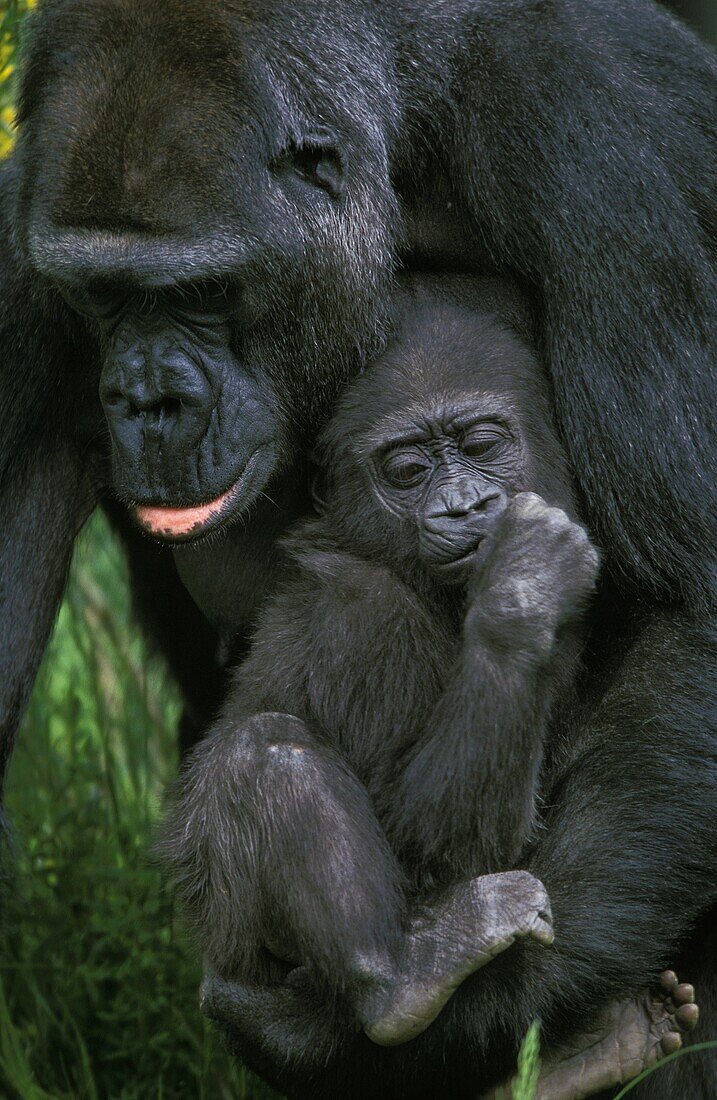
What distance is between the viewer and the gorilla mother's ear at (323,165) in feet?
10.8

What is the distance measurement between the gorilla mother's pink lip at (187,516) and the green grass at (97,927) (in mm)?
1114

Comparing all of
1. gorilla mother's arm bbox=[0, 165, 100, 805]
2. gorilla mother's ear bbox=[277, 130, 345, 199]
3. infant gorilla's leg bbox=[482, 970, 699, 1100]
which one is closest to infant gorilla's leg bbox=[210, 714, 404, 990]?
infant gorilla's leg bbox=[482, 970, 699, 1100]

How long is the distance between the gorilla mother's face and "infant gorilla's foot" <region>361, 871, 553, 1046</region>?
3.16ft

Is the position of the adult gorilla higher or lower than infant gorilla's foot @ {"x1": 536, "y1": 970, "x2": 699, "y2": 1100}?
higher

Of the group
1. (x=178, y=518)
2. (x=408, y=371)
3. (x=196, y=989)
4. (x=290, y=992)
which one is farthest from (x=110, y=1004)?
(x=408, y=371)

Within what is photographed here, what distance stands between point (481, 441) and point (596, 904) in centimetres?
98

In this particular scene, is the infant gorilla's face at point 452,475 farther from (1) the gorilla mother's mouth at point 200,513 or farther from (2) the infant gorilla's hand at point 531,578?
(1) the gorilla mother's mouth at point 200,513

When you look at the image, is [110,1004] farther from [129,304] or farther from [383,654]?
[129,304]

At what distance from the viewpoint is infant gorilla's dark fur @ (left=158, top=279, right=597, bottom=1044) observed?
2984 mm

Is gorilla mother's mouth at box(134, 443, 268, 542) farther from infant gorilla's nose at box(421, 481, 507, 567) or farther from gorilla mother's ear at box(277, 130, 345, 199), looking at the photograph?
gorilla mother's ear at box(277, 130, 345, 199)

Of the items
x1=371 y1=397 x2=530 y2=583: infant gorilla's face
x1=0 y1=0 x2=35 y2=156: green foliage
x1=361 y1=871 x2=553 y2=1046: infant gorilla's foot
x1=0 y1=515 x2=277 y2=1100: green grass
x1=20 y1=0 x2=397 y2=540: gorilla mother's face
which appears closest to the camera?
x1=361 y1=871 x2=553 y2=1046: infant gorilla's foot

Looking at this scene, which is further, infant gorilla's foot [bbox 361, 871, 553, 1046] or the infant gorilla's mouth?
the infant gorilla's mouth

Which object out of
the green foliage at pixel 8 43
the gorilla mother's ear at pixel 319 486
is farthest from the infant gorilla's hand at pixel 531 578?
the green foliage at pixel 8 43

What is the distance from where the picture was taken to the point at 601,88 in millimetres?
3316
